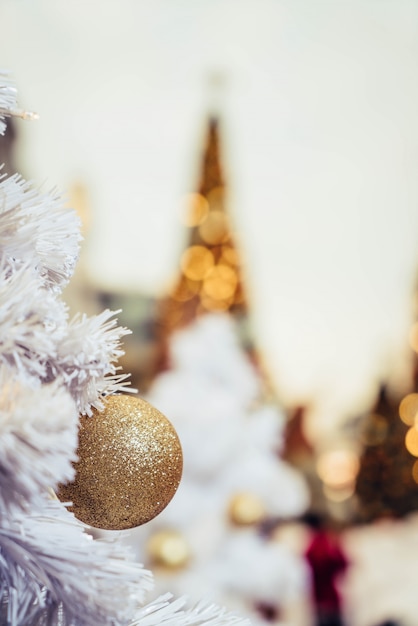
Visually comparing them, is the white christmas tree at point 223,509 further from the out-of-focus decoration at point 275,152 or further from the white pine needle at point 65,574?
the out-of-focus decoration at point 275,152

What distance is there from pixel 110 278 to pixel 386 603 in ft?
5.14

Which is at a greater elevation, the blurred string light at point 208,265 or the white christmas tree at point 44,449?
the white christmas tree at point 44,449

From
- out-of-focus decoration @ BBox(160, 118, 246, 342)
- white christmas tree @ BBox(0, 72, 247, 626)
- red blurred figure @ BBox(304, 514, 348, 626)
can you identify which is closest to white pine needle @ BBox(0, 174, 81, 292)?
white christmas tree @ BBox(0, 72, 247, 626)

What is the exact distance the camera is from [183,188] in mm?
2736

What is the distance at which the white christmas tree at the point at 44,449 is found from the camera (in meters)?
0.27

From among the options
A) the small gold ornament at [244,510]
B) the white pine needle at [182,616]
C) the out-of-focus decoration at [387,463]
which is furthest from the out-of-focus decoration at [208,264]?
the white pine needle at [182,616]

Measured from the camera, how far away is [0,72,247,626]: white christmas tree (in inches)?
10.6

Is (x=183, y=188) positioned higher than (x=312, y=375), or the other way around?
(x=183, y=188)

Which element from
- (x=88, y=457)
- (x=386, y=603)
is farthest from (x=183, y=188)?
(x=88, y=457)

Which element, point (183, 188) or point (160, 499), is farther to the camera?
point (183, 188)

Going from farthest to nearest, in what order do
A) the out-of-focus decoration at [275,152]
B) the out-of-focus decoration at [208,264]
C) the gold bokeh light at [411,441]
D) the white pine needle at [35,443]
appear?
the out-of-focus decoration at [275,152]
the out-of-focus decoration at [208,264]
the gold bokeh light at [411,441]
the white pine needle at [35,443]

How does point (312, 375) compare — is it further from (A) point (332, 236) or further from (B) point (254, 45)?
(B) point (254, 45)

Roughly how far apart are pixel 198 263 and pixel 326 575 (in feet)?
4.31

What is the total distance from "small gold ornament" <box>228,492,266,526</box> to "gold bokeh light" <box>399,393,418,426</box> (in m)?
1.32
